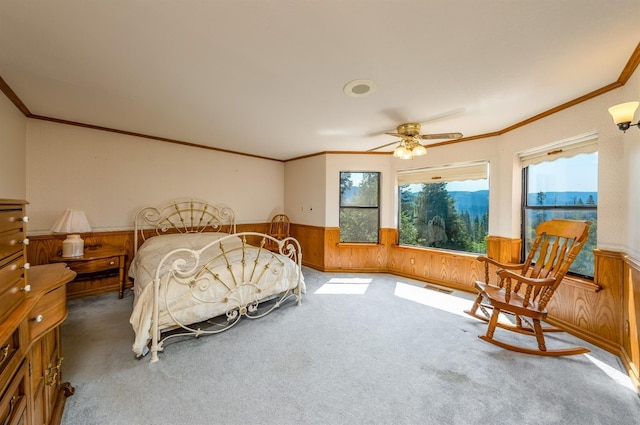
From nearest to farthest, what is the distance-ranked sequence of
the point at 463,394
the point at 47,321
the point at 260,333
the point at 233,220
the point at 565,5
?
the point at 47,321, the point at 565,5, the point at 463,394, the point at 260,333, the point at 233,220

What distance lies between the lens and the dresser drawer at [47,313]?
44.6 inches

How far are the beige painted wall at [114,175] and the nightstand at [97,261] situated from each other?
1.46ft

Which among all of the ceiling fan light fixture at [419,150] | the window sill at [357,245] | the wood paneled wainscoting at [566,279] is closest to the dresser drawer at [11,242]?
the ceiling fan light fixture at [419,150]

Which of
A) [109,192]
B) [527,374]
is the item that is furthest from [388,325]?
[109,192]

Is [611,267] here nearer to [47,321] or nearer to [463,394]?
[463,394]

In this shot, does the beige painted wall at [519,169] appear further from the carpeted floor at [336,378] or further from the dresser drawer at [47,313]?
the dresser drawer at [47,313]

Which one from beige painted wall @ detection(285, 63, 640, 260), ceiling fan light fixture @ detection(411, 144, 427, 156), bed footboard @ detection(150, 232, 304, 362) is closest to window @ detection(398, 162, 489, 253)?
beige painted wall @ detection(285, 63, 640, 260)

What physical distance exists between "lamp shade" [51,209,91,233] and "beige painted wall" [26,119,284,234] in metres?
0.38

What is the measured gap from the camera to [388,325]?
8.78 ft

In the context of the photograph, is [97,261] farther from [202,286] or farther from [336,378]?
[336,378]

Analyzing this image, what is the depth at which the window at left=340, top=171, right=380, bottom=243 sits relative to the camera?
4801mm

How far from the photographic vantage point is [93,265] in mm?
3086

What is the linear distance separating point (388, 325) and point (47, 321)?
2.64 meters

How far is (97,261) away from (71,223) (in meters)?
0.54
